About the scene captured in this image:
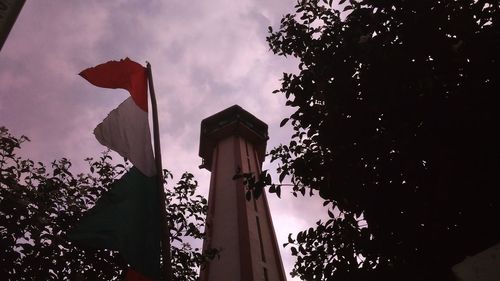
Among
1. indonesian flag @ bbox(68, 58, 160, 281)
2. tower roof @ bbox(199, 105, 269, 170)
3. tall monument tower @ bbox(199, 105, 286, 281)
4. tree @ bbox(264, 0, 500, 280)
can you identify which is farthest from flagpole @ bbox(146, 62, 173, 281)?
tower roof @ bbox(199, 105, 269, 170)

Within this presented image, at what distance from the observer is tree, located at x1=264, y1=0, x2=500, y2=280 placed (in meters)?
Result: 4.99

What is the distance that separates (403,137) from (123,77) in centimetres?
476

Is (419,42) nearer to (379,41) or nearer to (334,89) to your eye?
(379,41)

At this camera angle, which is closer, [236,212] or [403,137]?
[403,137]

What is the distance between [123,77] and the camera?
6.60 metres

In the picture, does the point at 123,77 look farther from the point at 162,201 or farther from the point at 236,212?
the point at 236,212

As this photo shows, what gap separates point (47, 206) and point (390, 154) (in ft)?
24.4

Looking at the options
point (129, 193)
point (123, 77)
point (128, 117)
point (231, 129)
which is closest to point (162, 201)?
point (129, 193)

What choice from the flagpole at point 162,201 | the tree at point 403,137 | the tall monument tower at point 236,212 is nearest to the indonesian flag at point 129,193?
the flagpole at point 162,201

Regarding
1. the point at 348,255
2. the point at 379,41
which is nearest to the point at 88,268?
the point at 348,255

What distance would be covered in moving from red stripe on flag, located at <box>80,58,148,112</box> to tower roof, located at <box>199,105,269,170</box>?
27405 mm

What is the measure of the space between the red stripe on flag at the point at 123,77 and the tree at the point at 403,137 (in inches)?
106

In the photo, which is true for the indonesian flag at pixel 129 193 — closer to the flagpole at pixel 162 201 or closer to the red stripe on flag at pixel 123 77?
the red stripe on flag at pixel 123 77

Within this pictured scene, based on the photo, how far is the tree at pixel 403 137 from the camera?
16.4 ft
